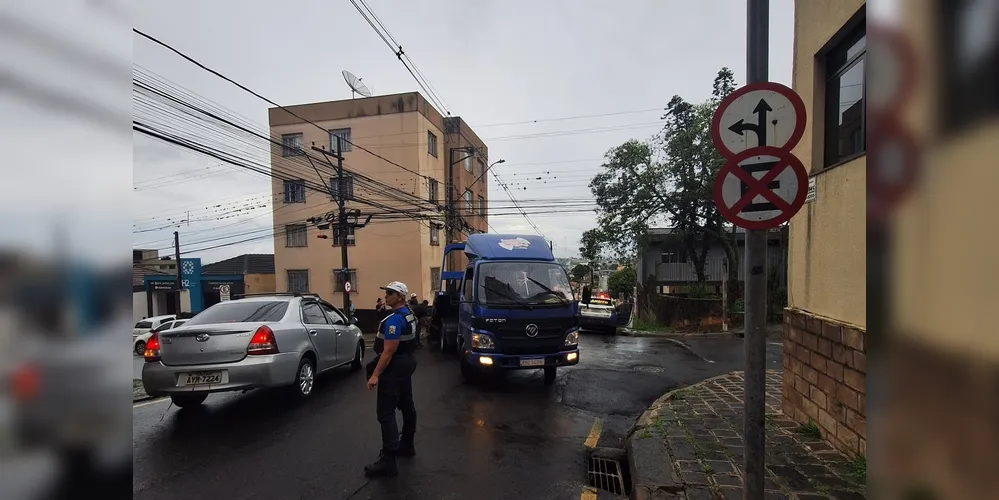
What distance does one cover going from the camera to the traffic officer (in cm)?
394

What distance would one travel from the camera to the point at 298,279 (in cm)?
2286

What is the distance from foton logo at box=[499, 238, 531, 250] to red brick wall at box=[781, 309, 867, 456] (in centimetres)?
416

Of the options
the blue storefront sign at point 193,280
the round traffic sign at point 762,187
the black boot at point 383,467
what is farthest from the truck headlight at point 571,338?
the blue storefront sign at point 193,280

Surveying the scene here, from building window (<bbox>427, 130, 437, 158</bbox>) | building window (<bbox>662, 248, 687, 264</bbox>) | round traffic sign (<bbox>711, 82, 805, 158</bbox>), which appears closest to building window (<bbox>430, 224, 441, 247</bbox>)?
building window (<bbox>427, 130, 437, 158</bbox>)

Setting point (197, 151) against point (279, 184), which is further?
point (279, 184)

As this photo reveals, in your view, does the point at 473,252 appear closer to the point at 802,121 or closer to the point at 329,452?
the point at 329,452

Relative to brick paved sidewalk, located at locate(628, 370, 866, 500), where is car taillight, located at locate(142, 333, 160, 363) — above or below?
above

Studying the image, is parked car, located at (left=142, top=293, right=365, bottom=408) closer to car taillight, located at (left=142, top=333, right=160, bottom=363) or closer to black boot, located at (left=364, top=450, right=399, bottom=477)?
car taillight, located at (left=142, top=333, right=160, bottom=363)

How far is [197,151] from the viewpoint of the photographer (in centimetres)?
897

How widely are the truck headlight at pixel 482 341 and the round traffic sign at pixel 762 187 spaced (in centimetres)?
445

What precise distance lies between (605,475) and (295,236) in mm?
22101
